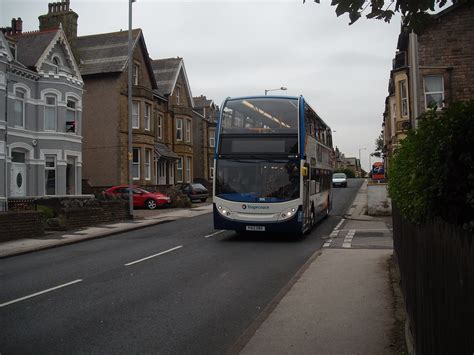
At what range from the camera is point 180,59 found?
1764 inches

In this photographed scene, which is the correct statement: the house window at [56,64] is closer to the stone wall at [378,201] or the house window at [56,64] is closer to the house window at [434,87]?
the stone wall at [378,201]

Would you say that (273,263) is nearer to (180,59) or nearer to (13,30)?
(13,30)

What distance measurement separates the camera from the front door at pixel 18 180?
24469mm

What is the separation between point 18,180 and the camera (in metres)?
25.0

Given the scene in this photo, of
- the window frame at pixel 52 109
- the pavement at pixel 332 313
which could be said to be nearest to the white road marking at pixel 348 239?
the pavement at pixel 332 313

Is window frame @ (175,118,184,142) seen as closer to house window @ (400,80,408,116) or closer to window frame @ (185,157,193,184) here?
window frame @ (185,157,193,184)

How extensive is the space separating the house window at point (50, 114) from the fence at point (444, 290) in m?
25.8

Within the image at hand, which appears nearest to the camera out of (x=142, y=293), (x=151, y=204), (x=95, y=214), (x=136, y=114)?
(x=142, y=293)

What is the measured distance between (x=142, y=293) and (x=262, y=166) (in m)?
6.99

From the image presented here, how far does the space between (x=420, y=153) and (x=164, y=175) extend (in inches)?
1463

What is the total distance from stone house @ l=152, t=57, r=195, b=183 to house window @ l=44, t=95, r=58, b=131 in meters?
14.4

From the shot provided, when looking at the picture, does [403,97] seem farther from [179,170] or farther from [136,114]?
[179,170]

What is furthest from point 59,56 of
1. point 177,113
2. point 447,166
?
point 447,166

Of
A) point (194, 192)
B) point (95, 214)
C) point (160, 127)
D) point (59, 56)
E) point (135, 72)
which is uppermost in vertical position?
point (135, 72)
